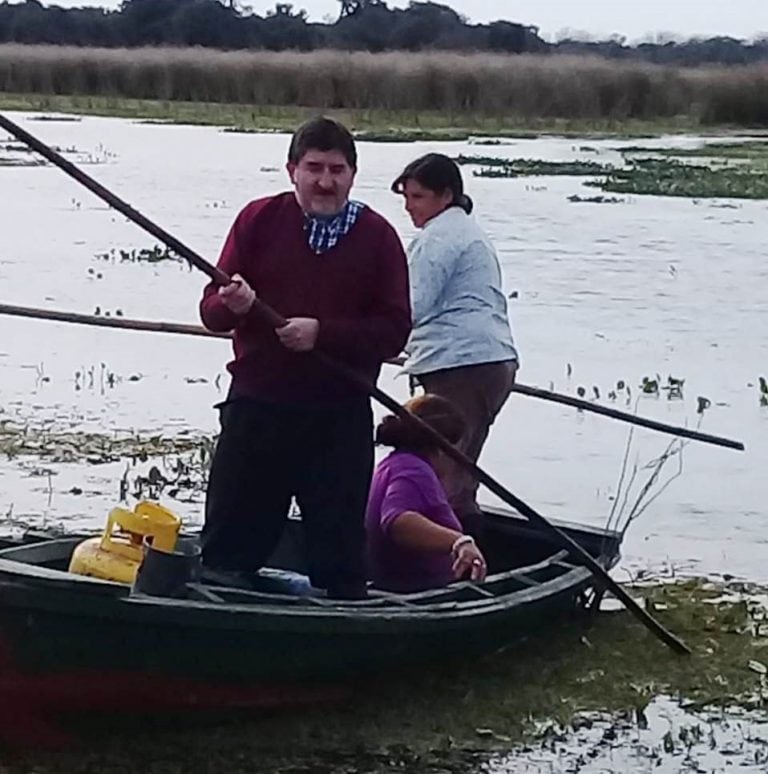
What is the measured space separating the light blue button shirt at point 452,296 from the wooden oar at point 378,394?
61 cm

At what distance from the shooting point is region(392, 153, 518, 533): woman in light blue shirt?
7660 mm

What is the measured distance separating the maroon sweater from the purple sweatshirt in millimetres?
747

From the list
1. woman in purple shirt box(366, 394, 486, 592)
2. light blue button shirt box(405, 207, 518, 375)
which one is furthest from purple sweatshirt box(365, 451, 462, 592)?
light blue button shirt box(405, 207, 518, 375)

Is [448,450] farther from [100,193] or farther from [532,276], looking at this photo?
[532,276]

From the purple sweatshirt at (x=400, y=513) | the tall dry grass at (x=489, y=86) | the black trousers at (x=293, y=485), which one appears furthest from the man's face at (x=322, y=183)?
the tall dry grass at (x=489, y=86)

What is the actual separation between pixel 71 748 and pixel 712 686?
225cm

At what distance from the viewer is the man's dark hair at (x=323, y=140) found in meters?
6.27

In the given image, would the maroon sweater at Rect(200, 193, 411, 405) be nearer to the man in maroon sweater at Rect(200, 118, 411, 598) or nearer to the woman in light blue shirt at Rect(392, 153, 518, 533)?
the man in maroon sweater at Rect(200, 118, 411, 598)

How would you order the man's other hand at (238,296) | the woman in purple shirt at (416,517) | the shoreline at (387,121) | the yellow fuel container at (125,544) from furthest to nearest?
the shoreline at (387,121)
the woman in purple shirt at (416,517)
the yellow fuel container at (125,544)
the man's other hand at (238,296)

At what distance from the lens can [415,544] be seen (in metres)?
7.08

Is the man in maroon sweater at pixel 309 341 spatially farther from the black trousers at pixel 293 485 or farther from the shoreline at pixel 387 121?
the shoreline at pixel 387 121

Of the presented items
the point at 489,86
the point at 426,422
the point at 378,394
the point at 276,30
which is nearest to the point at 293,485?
the point at 378,394

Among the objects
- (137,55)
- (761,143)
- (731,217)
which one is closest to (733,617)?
(731,217)

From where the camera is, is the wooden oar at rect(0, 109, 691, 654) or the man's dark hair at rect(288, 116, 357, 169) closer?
the wooden oar at rect(0, 109, 691, 654)
